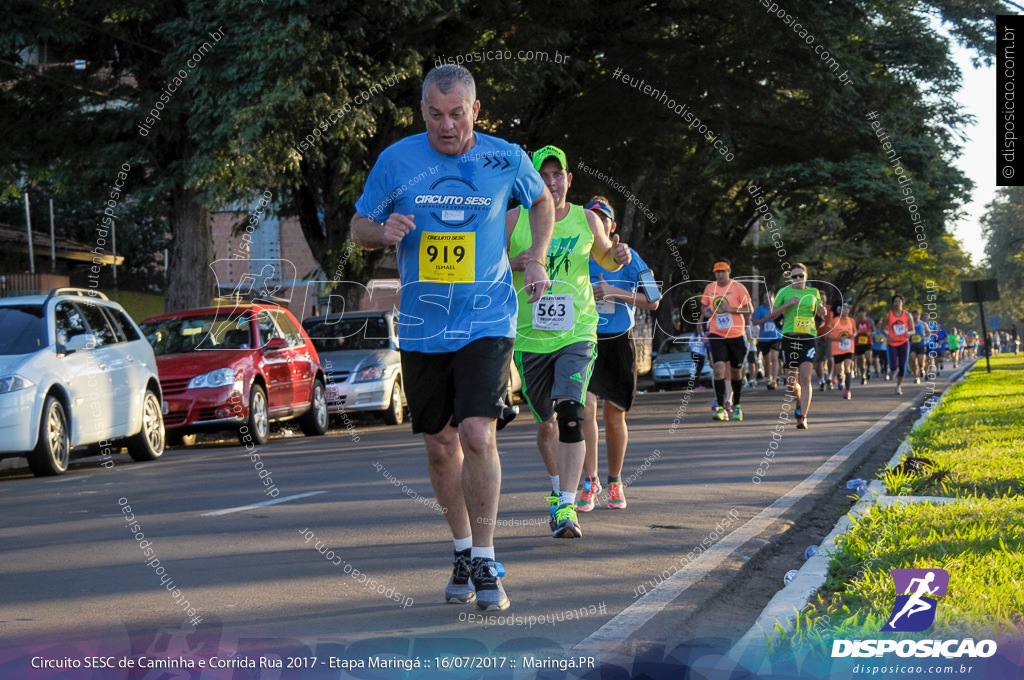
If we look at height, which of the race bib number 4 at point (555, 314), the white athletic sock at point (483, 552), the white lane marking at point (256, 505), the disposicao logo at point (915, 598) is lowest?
the white lane marking at point (256, 505)

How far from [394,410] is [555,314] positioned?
11057 mm

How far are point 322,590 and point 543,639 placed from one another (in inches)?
52.3

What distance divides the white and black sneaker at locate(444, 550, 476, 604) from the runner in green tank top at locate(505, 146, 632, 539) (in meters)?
1.72

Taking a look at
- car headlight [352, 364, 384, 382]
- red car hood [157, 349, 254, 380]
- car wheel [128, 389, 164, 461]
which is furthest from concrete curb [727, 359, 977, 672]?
car headlight [352, 364, 384, 382]

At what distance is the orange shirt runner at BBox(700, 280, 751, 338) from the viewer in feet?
55.4

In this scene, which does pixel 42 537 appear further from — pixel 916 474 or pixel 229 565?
pixel 916 474

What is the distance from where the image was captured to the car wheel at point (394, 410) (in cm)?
1811

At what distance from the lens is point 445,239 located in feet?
17.4

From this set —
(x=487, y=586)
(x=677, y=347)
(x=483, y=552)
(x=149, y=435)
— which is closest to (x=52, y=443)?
(x=149, y=435)

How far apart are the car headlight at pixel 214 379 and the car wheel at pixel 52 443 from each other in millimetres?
2941

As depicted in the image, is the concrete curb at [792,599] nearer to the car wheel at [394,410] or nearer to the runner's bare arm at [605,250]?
the runner's bare arm at [605,250]

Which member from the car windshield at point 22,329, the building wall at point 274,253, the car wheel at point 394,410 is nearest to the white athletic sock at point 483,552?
the car windshield at point 22,329

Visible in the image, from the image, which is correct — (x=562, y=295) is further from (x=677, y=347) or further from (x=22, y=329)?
(x=677, y=347)

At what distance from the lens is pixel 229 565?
6.30m
